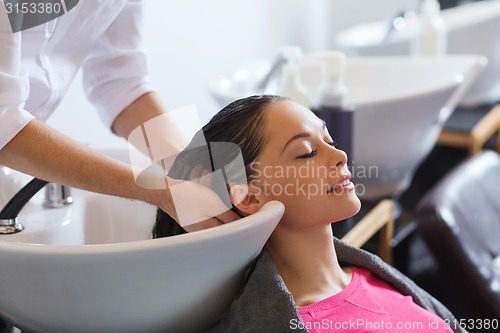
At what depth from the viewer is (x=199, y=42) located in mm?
1828

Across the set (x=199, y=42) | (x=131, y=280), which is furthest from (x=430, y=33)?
(x=131, y=280)

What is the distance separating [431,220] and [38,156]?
879mm

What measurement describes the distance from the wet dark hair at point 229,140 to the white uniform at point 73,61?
0.22m

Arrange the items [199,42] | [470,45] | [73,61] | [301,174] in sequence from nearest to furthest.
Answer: [301,174]
[73,61]
[199,42]
[470,45]

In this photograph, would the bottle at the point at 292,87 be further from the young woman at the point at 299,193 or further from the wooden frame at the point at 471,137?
the wooden frame at the point at 471,137

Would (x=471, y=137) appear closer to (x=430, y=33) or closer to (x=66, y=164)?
(x=430, y=33)

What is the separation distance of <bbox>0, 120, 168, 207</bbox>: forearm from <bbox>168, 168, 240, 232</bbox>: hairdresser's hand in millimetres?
20

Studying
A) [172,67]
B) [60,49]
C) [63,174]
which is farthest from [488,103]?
[63,174]

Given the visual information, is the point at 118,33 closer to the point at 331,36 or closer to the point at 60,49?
the point at 60,49

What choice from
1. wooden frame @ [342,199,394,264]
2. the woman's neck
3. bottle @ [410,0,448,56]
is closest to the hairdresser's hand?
the woman's neck

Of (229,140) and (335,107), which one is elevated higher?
(229,140)

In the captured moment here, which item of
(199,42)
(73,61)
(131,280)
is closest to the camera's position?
(131,280)

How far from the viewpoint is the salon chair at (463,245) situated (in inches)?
55.7

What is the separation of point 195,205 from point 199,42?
3.52 feet
